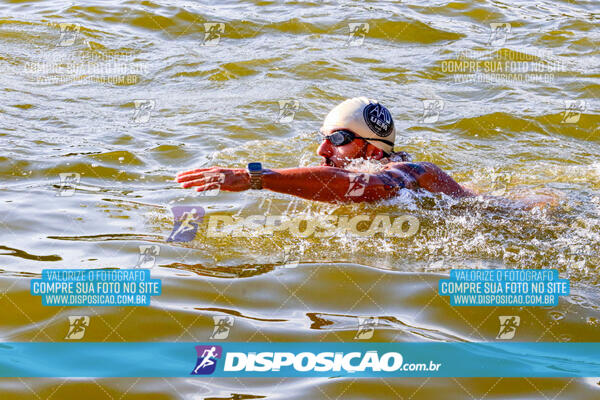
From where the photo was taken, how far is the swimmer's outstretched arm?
5031mm

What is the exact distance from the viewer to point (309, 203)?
6.96 meters

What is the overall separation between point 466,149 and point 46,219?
5246 millimetres

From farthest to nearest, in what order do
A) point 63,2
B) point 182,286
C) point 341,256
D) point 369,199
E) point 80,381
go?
point 63,2
point 369,199
point 341,256
point 182,286
point 80,381

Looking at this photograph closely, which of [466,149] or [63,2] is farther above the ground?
[63,2]

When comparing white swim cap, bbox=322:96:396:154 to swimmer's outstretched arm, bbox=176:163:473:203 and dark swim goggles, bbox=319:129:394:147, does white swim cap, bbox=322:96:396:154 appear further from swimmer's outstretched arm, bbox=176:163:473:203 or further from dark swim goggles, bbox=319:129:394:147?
swimmer's outstretched arm, bbox=176:163:473:203

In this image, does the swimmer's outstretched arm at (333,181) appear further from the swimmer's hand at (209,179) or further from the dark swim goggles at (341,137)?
the dark swim goggles at (341,137)

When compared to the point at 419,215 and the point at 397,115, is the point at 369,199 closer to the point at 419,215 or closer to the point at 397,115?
the point at 419,215

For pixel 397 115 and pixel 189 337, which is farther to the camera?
pixel 397 115

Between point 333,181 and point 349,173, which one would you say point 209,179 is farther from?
point 349,173

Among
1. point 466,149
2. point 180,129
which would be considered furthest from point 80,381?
point 466,149

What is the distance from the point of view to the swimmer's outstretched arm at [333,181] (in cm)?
503

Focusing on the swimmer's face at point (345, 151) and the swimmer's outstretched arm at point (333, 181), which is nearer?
the swimmer's outstretched arm at point (333, 181)

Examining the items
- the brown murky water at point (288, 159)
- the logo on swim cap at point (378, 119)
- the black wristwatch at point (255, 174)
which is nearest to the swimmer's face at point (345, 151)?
the logo on swim cap at point (378, 119)

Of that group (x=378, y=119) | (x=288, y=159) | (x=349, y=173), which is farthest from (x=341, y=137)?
(x=288, y=159)
